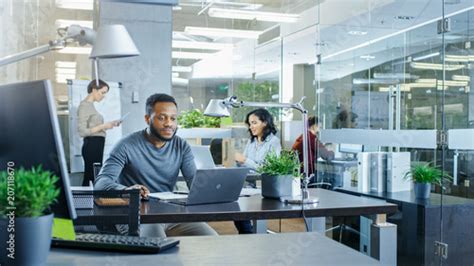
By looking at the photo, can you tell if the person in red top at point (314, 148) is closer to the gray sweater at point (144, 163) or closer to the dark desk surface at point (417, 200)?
the dark desk surface at point (417, 200)

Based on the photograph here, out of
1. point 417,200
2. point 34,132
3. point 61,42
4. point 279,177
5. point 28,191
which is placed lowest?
point 417,200

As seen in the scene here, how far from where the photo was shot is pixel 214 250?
1419mm

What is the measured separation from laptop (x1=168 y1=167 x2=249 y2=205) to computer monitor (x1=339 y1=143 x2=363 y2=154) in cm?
248

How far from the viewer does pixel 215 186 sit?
2322 mm

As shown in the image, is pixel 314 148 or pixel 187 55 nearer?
pixel 314 148

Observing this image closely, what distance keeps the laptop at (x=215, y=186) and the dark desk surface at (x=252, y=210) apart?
4 cm

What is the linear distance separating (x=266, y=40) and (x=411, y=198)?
4.53 metres

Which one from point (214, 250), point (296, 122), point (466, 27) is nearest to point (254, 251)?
point (214, 250)

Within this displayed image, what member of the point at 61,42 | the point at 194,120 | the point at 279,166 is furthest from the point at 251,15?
the point at 61,42

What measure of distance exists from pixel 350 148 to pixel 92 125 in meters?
2.55

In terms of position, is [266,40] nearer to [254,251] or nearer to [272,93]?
[272,93]

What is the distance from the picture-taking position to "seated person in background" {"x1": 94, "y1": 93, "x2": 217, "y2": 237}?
2805 millimetres

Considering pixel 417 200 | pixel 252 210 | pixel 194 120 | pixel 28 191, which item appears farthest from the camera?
pixel 194 120

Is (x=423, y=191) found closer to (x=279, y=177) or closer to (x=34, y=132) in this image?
(x=279, y=177)
